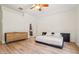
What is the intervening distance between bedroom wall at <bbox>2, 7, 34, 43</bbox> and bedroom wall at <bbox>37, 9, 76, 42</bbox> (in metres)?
0.75

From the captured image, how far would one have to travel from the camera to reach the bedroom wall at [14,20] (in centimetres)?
393

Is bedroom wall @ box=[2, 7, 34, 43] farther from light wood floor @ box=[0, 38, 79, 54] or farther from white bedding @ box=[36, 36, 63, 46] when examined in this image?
light wood floor @ box=[0, 38, 79, 54]

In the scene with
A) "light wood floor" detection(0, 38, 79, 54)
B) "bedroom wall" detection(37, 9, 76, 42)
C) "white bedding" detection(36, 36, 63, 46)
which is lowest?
"light wood floor" detection(0, 38, 79, 54)

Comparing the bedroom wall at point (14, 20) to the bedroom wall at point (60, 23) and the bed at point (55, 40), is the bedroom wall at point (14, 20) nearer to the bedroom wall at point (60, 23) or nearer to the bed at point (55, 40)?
the bedroom wall at point (60, 23)

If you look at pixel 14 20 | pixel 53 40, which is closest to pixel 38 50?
pixel 53 40

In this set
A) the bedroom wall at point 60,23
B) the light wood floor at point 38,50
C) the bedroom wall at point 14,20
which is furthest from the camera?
the bedroom wall at point 14,20

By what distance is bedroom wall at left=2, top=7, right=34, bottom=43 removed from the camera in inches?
155

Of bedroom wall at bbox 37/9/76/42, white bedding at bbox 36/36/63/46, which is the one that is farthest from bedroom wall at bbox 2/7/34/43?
white bedding at bbox 36/36/63/46

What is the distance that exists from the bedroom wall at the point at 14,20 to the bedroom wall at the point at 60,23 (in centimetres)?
75

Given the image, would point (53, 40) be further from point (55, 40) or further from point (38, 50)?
point (38, 50)

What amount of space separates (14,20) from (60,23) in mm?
2468

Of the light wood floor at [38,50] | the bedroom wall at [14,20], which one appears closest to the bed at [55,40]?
the light wood floor at [38,50]

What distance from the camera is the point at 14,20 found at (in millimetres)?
4203
